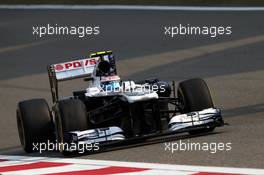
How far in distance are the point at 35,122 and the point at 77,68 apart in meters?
1.05

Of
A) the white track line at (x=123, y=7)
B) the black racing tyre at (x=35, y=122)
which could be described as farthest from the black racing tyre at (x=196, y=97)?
the white track line at (x=123, y=7)

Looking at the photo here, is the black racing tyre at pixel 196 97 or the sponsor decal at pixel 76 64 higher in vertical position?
the sponsor decal at pixel 76 64

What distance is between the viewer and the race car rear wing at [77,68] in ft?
40.6

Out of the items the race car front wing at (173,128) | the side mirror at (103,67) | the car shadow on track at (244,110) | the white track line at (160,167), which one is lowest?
the white track line at (160,167)

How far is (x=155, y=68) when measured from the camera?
18.5 meters

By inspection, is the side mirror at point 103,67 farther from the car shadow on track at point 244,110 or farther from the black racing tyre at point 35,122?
the car shadow on track at point 244,110

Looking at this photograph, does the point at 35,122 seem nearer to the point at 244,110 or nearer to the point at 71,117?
the point at 71,117

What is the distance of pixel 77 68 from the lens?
491 inches

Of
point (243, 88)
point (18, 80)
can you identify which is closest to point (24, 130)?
point (243, 88)

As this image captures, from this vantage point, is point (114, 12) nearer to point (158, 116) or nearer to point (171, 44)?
point (171, 44)

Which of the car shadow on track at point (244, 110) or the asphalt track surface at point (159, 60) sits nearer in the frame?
the asphalt track surface at point (159, 60)

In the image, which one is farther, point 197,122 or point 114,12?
point 114,12

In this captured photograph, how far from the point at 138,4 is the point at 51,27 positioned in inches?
95.4

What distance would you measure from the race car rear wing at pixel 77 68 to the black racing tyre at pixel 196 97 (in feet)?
3.27
